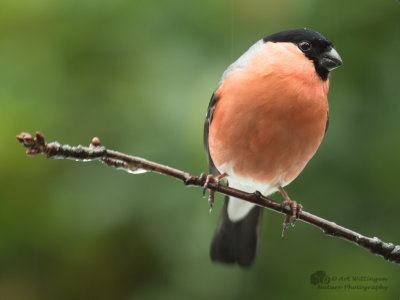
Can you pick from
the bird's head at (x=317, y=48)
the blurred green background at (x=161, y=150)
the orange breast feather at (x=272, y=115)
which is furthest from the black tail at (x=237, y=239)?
the bird's head at (x=317, y=48)

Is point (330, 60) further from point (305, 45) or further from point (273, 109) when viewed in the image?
point (273, 109)

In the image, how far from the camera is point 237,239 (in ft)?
9.70

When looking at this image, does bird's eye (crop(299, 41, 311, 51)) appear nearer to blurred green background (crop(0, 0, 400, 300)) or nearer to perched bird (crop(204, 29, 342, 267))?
perched bird (crop(204, 29, 342, 267))

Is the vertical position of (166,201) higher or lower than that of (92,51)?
lower

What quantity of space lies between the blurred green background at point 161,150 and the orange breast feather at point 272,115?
27 centimetres

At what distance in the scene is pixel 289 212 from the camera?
2.22 m

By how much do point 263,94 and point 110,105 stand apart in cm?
99

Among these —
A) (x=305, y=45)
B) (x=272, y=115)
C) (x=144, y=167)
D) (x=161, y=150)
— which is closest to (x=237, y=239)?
(x=161, y=150)

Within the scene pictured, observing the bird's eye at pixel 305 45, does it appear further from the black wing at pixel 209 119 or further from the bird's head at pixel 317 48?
the black wing at pixel 209 119

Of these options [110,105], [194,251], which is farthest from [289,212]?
[110,105]

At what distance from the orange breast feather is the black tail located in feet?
1.81

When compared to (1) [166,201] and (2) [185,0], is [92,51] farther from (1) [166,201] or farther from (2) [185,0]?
(1) [166,201]

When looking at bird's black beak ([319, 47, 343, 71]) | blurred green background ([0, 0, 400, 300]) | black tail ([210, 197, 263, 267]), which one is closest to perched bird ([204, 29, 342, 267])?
bird's black beak ([319, 47, 343, 71])

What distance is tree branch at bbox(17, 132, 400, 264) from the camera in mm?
1417
